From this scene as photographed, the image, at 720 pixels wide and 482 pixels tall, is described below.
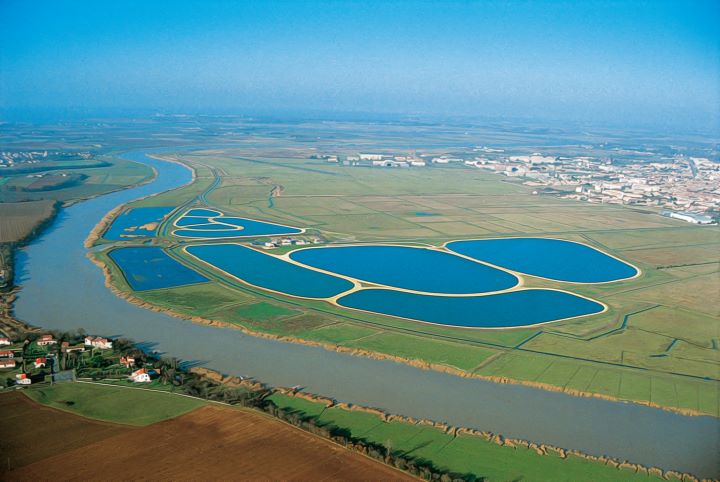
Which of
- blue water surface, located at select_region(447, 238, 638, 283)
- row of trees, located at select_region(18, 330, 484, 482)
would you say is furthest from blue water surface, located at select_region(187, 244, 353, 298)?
blue water surface, located at select_region(447, 238, 638, 283)

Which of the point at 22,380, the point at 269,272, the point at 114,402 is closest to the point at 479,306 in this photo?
the point at 269,272

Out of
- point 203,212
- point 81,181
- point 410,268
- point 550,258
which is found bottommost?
point 410,268

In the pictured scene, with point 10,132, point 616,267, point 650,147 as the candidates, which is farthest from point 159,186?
point 650,147

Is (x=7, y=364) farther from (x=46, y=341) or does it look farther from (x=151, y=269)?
(x=151, y=269)

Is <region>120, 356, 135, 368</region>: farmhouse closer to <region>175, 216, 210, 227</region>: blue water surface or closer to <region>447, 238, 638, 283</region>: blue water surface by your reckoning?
<region>447, 238, 638, 283</region>: blue water surface

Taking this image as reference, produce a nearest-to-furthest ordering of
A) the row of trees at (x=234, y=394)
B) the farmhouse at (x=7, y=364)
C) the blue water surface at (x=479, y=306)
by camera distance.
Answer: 1. the row of trees at (x=234, y=394)
2. the farmhouse at (x=7, y=364)
3. the blue water surface at (x=479, y=306)

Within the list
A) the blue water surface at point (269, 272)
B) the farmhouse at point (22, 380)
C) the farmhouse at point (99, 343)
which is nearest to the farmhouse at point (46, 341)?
the farmhouse at point (99, 343)

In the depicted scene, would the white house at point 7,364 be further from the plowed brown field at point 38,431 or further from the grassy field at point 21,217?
the grassy field at point 21,217
